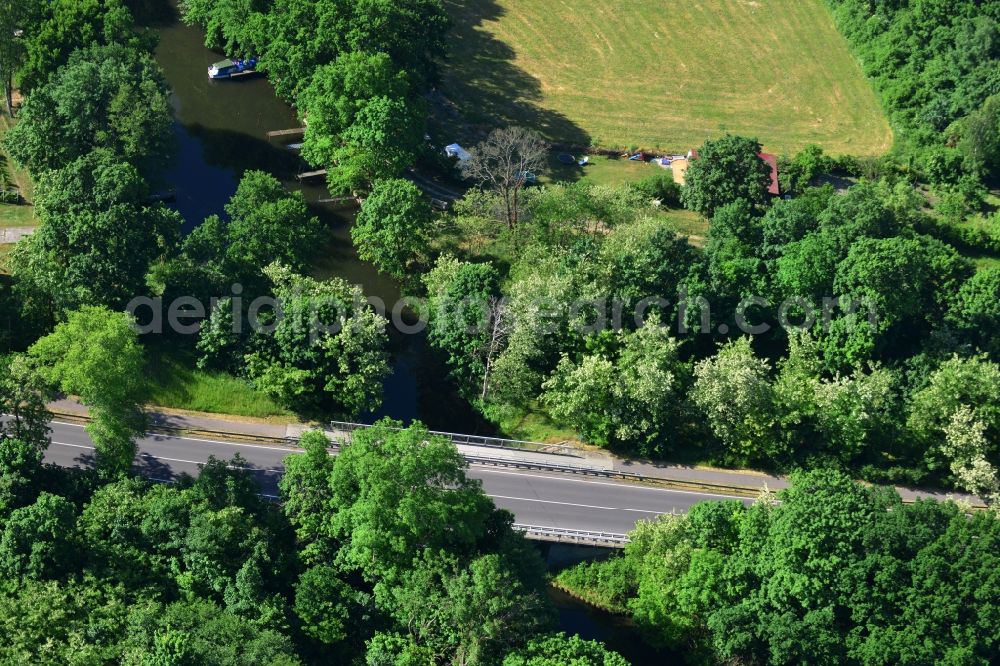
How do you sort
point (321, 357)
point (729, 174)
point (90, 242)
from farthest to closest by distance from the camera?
point (729, 174)
point (90, 242)
point (321, 357)

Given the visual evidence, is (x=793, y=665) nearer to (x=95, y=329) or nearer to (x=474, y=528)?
(x=474, y=528)

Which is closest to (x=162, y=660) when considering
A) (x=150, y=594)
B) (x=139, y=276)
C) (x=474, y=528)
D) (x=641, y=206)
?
(x=150, y=594)

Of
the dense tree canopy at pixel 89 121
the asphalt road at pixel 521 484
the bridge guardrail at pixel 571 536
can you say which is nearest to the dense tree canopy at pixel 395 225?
the dense tree canopy at pixel 89 121

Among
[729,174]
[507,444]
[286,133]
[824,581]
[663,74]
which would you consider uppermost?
[663,74]

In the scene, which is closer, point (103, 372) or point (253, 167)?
point (103, 372)

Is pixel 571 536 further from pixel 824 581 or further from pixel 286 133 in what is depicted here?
pixel 286 133

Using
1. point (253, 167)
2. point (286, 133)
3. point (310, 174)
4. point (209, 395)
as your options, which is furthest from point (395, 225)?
point (286, 133)

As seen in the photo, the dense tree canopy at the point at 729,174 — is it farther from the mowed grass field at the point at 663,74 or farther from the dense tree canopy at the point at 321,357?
the dense tree canopy at the point at 321,357
